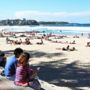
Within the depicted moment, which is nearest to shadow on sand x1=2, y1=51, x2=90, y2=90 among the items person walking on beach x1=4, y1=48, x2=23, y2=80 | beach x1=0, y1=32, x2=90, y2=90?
beach x1=0, y1=32, x2=90, y2=90

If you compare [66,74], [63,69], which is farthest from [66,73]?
[63,69]

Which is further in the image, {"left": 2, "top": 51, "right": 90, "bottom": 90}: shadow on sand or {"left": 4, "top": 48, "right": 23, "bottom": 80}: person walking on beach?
{"left": 2, "top": 51, "right": 90, "bottom": 90}: shadow on sand

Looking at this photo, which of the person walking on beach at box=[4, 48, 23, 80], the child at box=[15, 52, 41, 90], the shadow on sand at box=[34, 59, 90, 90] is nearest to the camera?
the child at box=[15, 52, 41, 90]

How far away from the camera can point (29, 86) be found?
25.6 feet

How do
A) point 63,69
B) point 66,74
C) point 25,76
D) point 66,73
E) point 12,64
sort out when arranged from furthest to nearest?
1. point 63,69
2. point 66,73
3. point 66,74
4. point 12,64
5. point 25,76

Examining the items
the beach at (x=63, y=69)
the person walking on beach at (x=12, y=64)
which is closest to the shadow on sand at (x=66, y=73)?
the beach at (x=63, y=69)

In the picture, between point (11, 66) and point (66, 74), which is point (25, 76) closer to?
point (11, 66)

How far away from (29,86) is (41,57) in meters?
9.27

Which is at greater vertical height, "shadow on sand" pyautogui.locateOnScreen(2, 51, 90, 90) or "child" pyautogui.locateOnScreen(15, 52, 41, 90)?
"child" pyautogui.locateOnScreen(15, 52, 41, 90)

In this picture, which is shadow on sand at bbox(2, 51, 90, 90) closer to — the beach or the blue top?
the beach

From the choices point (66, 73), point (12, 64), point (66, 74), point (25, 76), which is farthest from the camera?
point (66, 73)

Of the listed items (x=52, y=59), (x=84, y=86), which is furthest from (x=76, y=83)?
(x=52, y=59)

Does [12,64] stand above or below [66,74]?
above

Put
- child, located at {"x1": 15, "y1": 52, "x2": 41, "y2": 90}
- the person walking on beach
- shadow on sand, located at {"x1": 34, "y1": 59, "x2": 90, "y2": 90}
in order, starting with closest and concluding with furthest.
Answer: child, located at {"x1": 15, "y1": 52, "x2": 41, "y2": 90}, the person walking on beach, shadow on sand, located at {"x1": 34, "y1": 59, "x2": 90, "y2": 90}
